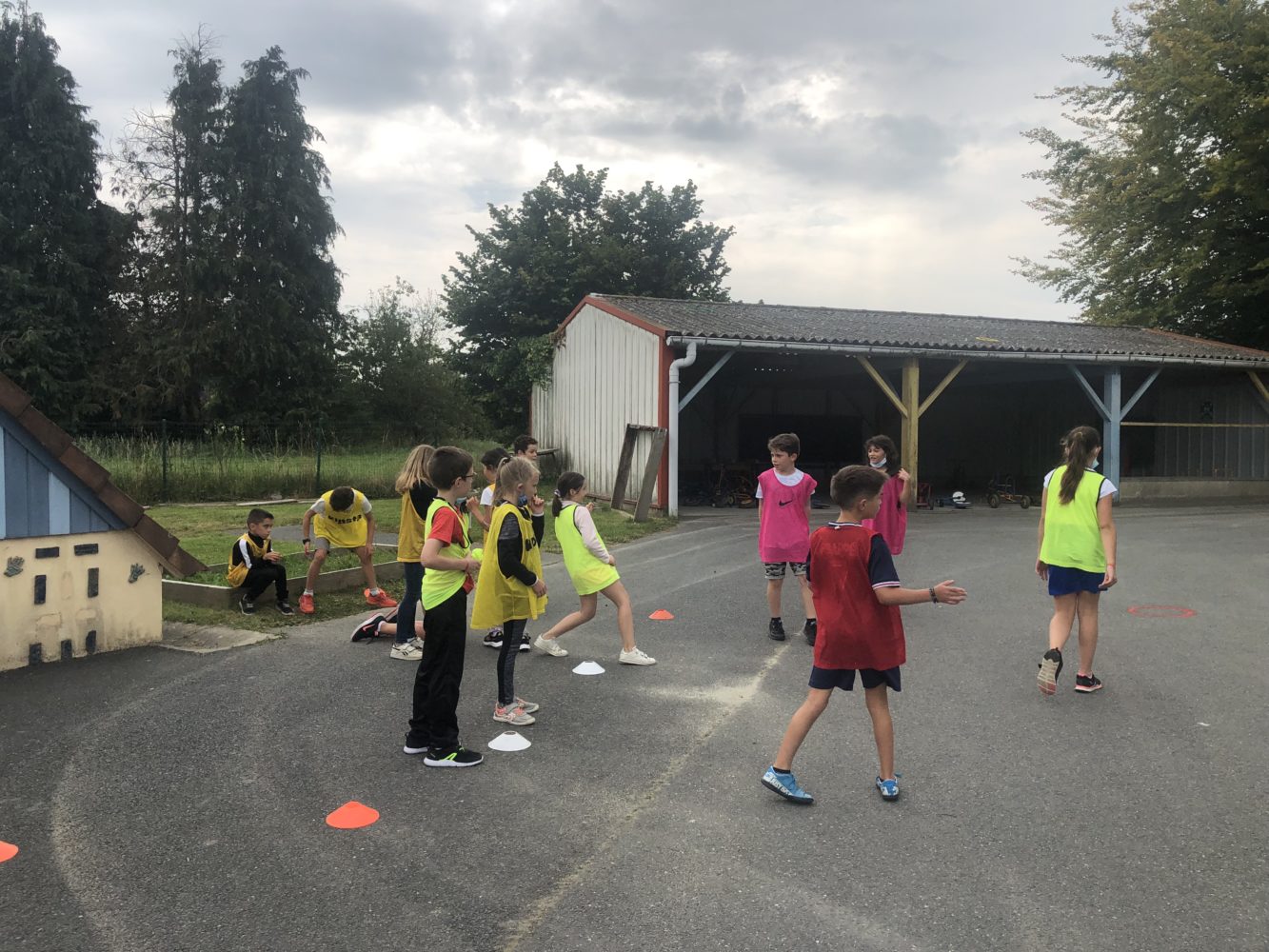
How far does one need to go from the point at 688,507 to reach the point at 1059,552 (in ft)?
46.7

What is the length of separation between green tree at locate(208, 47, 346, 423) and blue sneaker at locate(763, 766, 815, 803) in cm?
3593

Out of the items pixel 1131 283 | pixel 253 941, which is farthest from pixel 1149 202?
pixel 253 941

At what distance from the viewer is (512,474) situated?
16.6 feet

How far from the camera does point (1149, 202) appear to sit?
2873 centimetres

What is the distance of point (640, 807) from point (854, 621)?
1.23 meters

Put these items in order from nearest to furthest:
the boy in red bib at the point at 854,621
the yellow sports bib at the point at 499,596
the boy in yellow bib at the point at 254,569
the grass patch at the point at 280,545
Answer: the boy in red bib at the point at 854,621 → the yellow sports bib at the point at 499,596 → the grass patch at the point at 280,545 → the boy in yellow bib at the point at 254,569

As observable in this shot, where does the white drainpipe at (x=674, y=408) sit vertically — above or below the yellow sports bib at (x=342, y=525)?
above

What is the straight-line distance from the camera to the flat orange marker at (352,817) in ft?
12.7

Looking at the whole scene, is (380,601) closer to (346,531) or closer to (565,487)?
(346,531)

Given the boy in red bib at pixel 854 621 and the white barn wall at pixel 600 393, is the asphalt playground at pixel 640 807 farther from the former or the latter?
the white barn wall at pixel 600 393

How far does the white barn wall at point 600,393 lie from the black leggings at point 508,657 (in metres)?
12.1

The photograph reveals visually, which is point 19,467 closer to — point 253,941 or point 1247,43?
point 253,941

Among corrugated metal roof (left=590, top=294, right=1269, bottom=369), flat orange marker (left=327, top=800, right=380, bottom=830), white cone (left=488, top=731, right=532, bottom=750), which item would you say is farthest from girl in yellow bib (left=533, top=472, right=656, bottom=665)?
corrugated metal roof (left=590, top=294, right=1269, bottom=369)

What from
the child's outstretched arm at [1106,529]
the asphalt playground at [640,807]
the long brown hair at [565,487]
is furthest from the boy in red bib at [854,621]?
the long brown hair at [565,487]
